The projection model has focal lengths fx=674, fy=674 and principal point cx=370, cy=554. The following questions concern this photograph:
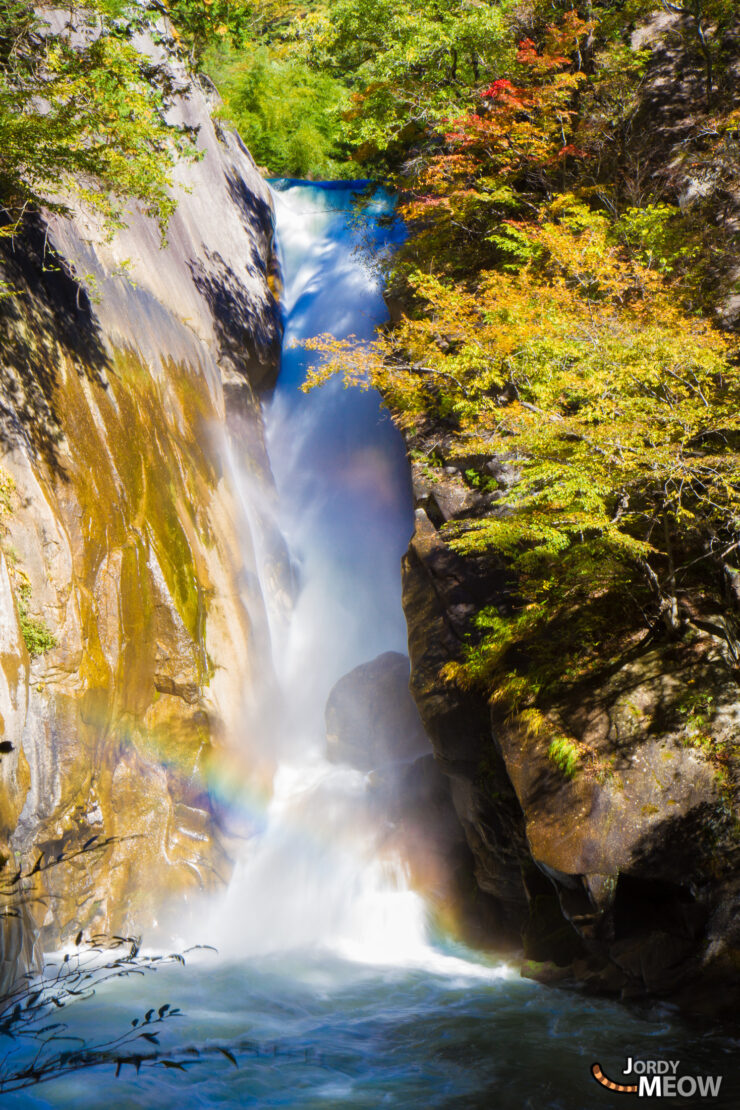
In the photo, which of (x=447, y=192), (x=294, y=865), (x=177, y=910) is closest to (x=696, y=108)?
(x=447, y=192)

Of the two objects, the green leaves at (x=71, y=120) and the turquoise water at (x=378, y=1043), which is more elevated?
the green leaves at (x=71, y=120)

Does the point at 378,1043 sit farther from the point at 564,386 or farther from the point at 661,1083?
the point at 564,386

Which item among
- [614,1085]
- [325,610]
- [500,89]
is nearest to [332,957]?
[614,1085]

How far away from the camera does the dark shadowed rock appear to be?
11.1 metres

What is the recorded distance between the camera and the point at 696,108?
12.4 meters

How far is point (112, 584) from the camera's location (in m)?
8.11

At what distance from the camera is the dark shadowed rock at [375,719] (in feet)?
36.4

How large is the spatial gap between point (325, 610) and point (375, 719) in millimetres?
3295

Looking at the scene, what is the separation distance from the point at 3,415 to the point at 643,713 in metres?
7.05

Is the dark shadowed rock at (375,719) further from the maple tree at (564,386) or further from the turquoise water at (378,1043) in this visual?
the turquoise water at (378,1043)

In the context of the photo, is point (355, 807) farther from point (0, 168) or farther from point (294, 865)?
point (0, 168)

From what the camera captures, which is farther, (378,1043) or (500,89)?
(500,89)

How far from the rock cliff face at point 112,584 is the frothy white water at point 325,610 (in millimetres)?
1076

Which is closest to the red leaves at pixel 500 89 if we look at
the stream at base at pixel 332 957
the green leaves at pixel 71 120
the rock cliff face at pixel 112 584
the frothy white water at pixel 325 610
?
the frothy white water at pixel 325 610
